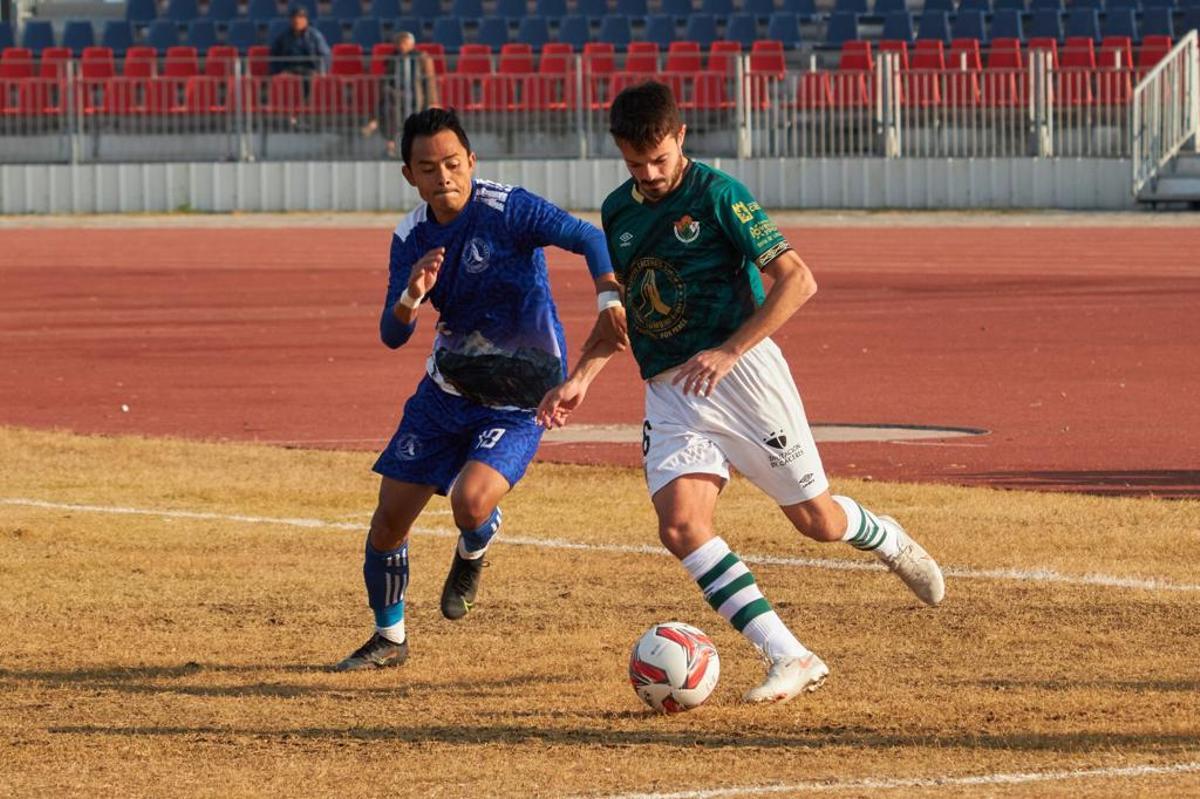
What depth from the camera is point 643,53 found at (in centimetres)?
3578

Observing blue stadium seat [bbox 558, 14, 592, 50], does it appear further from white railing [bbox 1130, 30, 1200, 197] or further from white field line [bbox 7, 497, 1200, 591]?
→ white field line [bbox 7, 497, 1200, 591]

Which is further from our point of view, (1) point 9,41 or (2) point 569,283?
(1) point 9,41

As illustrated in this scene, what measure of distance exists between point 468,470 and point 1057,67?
2704cm

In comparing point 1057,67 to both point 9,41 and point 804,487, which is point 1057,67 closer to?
point 9,41

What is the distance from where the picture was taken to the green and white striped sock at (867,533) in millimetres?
7570

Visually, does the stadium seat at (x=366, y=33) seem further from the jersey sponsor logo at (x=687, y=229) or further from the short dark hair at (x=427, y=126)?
the jersey sponsor logo at (x=687, y=229)

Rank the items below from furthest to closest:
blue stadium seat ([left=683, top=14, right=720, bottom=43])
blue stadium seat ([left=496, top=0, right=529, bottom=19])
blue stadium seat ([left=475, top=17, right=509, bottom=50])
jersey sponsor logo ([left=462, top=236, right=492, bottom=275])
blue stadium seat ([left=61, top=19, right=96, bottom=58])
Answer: blue stadium seat ([left=61, top=19, right=96, bottom=58])
blue stadium seat ([left=496, top=0, right=529, bottom=19])
blue stadium seat ([left=475, top=17, right=509, bottom=50])
blue stadium seat ([left=683, top=14, right=720, bottom=43])
jersey sponsor logo ([left=462, top=236, right=492, bottom=275])

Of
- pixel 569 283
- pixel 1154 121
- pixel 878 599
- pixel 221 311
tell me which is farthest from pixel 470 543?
pixel 1154 121

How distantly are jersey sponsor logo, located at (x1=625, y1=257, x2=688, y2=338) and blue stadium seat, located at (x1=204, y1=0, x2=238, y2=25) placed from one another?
3603cm

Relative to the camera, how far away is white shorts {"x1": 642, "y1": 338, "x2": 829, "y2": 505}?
722 cm

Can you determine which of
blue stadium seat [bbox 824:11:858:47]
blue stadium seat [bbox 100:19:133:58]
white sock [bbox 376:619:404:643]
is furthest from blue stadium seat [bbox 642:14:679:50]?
white sock [bbox 376:619:404:643]

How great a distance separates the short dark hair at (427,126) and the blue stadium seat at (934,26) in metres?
29.6

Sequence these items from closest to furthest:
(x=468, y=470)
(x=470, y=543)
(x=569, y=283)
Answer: (x=468, y=470)
(x=470, y=543)
(x=569, y=283)

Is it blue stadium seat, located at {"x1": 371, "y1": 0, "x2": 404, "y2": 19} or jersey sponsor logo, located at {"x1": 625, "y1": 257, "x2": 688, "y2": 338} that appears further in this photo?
blue stadium seat, located at {"x1": 371, "y1": 0, "x2": 404, "y2": 19}
